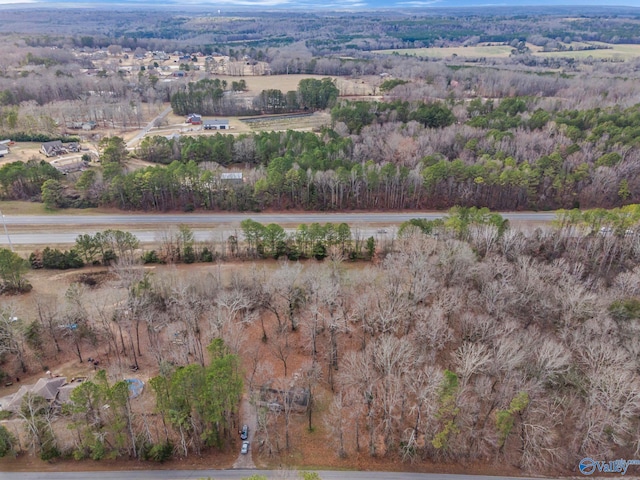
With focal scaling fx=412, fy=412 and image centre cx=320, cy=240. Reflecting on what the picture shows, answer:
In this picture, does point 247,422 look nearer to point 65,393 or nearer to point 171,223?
point 65,393

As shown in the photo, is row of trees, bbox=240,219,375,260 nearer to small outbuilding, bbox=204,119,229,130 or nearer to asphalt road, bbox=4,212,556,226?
asphalt road, bbox=4,212,556,226

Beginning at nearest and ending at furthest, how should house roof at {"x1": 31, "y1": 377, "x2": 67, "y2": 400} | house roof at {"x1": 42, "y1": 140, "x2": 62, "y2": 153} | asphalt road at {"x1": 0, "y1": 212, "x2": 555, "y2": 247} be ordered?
house roof at {"x1": 31, "y1": 377, "x2": 67, "y2": 400} < asphalt road at {"x1": 0, "y1": 212, "x2": 555, "y2": 247} < house roof at {"x1": 42, "y1": 140, "x2": 62, "y2": 153}

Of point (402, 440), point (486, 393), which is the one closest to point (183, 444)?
point (402, 440)

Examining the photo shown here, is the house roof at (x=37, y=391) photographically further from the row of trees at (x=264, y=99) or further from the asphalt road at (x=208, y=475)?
the row of trees at (x=264, y=99)

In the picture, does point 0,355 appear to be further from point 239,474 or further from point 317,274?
point 317,274

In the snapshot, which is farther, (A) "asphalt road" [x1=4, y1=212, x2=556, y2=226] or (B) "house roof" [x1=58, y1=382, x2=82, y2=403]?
(A) "asphalt road" [x1=4, y1=212, x2=556, y2=226]

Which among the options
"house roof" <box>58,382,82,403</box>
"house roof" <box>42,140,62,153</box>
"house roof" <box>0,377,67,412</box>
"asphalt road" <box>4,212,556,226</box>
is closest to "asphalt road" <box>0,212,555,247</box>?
"asphalt road" <box>4,212,556,226</box>

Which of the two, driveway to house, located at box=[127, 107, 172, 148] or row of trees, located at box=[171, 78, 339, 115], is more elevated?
row of trees, located at box=[171, 78, 339, 115]

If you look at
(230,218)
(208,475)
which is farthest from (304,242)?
(208,475)
